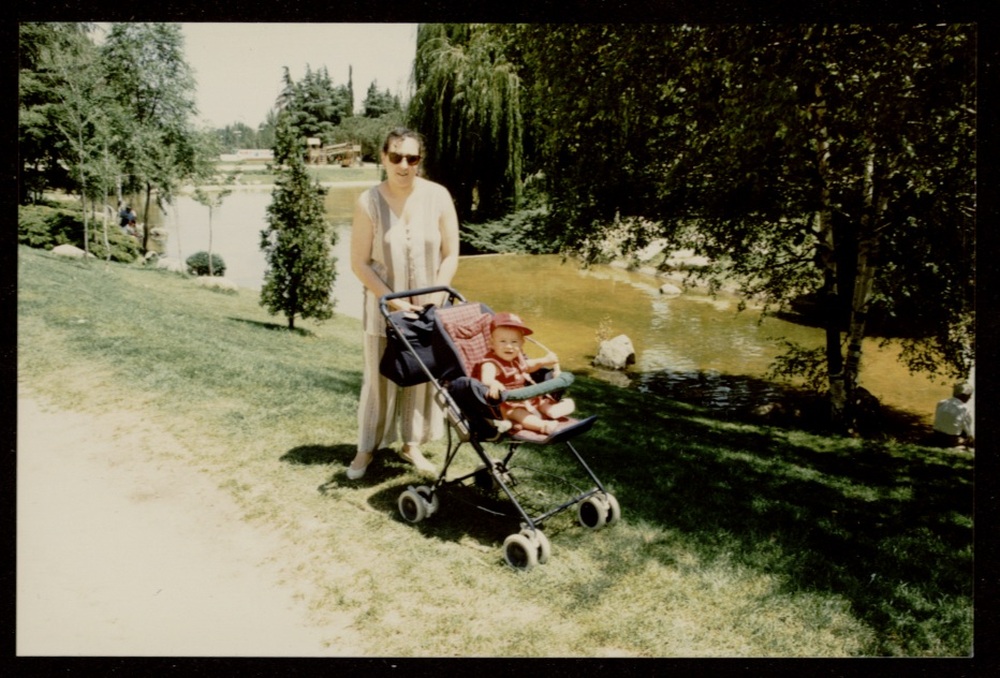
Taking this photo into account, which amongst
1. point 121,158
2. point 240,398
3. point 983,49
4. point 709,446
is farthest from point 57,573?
point 983,49

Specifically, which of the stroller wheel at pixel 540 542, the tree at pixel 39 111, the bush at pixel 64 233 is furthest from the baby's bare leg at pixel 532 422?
the tree at pixel 39 111

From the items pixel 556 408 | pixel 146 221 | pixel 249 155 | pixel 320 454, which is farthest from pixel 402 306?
pixel 146 221

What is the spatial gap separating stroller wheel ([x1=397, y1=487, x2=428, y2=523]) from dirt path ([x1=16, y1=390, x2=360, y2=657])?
0.67 meters

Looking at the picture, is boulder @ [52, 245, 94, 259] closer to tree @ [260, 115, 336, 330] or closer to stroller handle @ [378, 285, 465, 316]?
tree @ [260, 115, 336, 330]

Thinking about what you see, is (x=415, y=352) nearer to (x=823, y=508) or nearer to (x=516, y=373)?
(x=516, y=373)

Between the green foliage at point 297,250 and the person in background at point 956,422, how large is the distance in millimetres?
6261

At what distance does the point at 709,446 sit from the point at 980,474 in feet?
6.35

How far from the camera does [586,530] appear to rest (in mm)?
3920

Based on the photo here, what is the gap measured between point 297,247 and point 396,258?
411 cm

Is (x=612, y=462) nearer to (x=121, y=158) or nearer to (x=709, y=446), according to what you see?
(x=709, y=446)

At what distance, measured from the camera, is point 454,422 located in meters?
3.70

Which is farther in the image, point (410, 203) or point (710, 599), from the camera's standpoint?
point (410, 203)
